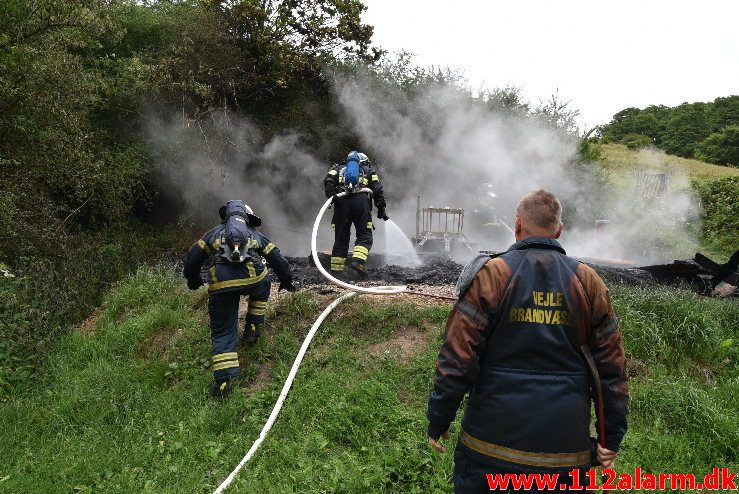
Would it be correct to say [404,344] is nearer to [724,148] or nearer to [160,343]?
[160,343]

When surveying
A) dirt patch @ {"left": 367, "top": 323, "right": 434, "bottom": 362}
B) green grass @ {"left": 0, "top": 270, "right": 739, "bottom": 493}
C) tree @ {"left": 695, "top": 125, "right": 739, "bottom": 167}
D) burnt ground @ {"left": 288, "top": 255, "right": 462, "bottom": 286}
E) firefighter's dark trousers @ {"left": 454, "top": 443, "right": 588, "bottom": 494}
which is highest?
tree @ {"left": 695, "top": 125, "right": 739, "bottom": 167}

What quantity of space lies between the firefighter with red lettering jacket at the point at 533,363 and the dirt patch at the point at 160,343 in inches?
165

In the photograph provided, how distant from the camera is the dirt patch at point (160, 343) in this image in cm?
554

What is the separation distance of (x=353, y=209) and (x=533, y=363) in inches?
198

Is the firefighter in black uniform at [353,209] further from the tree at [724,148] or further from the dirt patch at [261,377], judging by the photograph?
the tree at [724,148]

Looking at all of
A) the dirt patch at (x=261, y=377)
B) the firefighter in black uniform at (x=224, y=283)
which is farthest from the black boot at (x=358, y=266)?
the dirt patch at (x=261, y=377)

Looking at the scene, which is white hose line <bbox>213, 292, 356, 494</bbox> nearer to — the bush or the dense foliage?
the bush

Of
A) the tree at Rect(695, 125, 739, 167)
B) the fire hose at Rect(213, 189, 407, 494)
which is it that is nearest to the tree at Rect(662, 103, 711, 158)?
the tree at Rect(695, 125, 739, 167)

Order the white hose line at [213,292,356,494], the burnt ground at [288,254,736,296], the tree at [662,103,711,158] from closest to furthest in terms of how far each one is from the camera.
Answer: the white hose line at [213,292,356,494]
the burnt ground at [288,254,736,296]
the tree at [662,103,711,158]

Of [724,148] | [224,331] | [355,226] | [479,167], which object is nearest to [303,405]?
[224,331]

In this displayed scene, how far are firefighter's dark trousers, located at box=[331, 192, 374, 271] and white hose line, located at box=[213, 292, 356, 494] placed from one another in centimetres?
119

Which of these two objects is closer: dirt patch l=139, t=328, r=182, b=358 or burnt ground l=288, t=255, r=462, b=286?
dirt patch l=139, t=328, r=182, b=358

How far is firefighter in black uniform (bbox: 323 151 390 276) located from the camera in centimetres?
686

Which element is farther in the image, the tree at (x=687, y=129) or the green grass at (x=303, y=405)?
the tree at (x=687, y=129)
